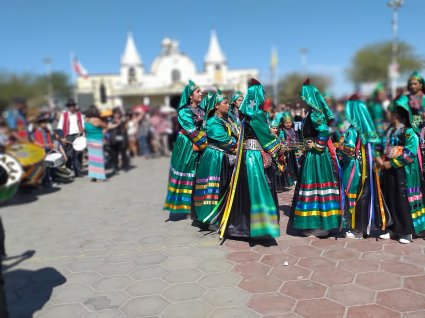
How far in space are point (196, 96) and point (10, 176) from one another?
11.1 ft

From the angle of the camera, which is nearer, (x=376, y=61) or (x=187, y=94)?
(x=187, y=94)

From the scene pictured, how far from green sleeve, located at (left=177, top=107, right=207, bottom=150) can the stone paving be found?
1.20 m

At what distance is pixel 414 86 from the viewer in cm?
654

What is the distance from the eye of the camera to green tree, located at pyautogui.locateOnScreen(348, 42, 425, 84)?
43044mm

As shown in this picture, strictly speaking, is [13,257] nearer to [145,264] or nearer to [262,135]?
[145,264]

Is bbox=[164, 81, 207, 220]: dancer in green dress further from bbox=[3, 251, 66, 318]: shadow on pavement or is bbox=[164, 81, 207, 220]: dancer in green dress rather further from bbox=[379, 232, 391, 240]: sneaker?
bbox=[379, 232, 391, 240]: sneaker

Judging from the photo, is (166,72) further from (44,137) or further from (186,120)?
(186,120)

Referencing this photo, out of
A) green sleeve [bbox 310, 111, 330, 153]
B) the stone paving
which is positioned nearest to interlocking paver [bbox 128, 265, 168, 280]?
the stone paving

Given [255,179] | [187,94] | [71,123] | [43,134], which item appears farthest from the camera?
[71,123]

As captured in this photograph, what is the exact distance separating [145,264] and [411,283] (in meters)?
2.61

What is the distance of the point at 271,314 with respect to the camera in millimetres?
3137

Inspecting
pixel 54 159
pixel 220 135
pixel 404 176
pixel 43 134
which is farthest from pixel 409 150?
pixel 54 159

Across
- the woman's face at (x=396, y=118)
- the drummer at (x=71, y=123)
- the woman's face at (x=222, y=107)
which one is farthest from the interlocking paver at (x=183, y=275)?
the drummer at (x=71, y=123)

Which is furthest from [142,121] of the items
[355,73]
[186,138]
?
[355,73]
